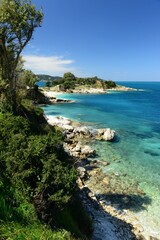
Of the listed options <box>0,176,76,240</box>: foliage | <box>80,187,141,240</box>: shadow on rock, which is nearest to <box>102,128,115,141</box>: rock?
<box>80,187,141,240</box>: shadow on rock

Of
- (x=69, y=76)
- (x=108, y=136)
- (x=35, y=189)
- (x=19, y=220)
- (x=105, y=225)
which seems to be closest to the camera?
(x=19, y=220)

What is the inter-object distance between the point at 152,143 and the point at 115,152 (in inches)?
384

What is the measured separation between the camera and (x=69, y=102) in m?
90.5

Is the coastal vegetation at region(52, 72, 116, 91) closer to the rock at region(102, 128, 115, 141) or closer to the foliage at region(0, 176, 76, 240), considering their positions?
the rock at region(102, 128, 115, 141)

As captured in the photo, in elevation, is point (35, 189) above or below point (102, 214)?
above

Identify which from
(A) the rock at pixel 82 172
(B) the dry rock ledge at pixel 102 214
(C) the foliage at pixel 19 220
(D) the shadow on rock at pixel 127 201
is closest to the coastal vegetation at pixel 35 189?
(C) the foliage at pixel 19 220

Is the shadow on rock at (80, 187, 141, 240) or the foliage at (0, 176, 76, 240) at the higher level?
the foliage at (0, 176, 76, 240)

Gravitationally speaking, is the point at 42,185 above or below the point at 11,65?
below

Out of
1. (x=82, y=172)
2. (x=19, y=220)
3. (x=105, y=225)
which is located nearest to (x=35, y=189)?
(x=19, y=220)

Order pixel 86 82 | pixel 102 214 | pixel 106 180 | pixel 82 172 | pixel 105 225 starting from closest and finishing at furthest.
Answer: pixel 105 225
pixel 102 214
pixel 106 180
pixel 82 172
pixel 86 82

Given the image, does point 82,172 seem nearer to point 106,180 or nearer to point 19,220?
point 106,180

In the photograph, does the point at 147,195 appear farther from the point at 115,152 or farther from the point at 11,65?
the point at 11,65

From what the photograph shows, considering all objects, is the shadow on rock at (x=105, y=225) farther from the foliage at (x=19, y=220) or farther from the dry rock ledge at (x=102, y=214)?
the foliage at (x=19, y=220)

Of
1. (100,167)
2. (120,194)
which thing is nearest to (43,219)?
(120,194)
